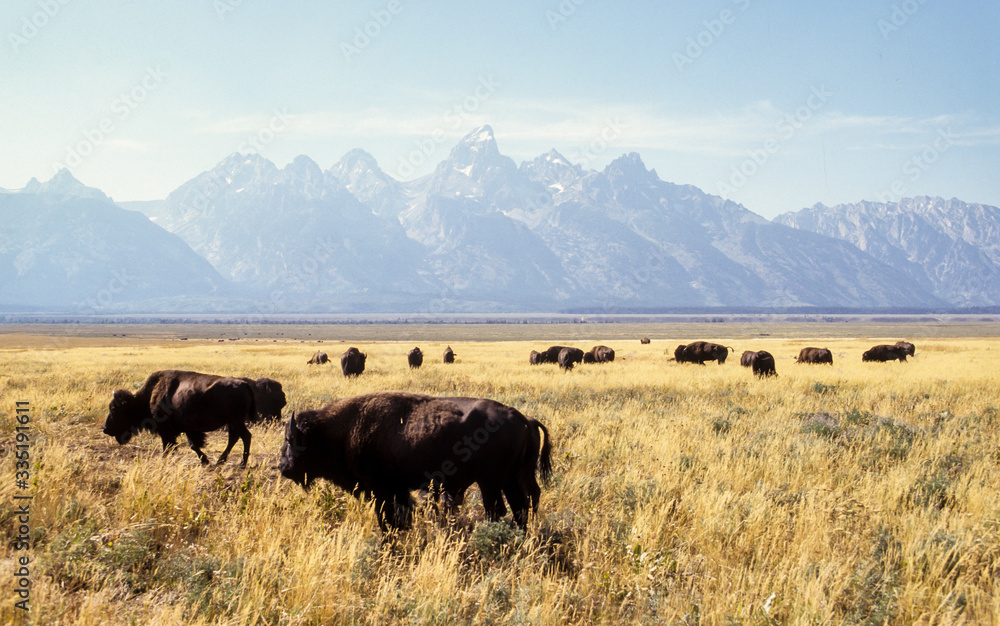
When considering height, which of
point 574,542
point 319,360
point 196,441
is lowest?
point 319,360

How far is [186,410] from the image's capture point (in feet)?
33.9

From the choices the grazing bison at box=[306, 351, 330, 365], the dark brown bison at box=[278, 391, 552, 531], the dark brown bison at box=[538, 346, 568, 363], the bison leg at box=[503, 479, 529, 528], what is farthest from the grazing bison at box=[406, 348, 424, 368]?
the bison leg at box=[503, 479, 529, 528]

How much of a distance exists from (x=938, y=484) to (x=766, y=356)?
807 inches

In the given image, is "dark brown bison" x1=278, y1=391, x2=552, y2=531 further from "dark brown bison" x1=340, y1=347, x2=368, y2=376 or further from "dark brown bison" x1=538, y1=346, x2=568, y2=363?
"dark brown bison" x1=538, y1=346, x2=568, y2=363

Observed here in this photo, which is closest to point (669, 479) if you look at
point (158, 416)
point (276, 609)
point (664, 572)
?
point (664, 572)

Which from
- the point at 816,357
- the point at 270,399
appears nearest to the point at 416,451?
the point at 270,399

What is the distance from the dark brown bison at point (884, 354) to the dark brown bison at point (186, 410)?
37.0 m

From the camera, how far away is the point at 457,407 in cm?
646

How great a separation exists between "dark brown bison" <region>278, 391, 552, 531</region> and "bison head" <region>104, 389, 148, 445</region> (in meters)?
6.15

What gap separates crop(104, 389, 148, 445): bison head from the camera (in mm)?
10812

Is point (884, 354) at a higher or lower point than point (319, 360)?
lower

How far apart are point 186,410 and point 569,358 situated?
970 inches

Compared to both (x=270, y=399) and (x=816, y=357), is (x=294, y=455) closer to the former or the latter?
(x=270, y=399)

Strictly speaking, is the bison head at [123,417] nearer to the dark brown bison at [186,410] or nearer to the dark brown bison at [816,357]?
the dark brown bison at [186,410]
